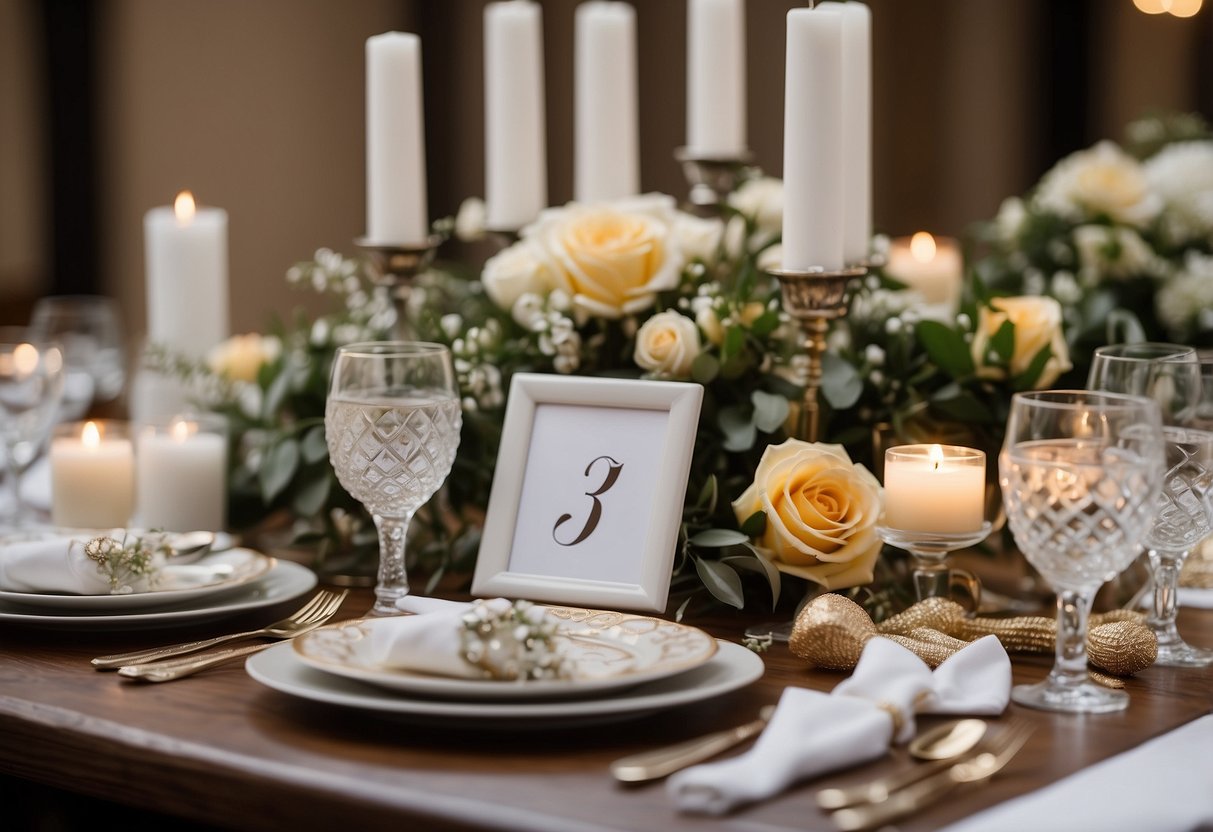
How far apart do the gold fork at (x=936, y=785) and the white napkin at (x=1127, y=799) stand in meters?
0.03

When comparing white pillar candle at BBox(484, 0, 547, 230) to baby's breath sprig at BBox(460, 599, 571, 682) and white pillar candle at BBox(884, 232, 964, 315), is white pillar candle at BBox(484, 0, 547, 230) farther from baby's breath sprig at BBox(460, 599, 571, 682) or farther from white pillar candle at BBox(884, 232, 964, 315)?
baby's breath sprig at BBox(460, 599, 571, 682)

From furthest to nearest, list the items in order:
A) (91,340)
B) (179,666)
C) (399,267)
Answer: (91,340) < (399,267) < (179,666)

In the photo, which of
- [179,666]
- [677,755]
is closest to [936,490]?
[677,755]

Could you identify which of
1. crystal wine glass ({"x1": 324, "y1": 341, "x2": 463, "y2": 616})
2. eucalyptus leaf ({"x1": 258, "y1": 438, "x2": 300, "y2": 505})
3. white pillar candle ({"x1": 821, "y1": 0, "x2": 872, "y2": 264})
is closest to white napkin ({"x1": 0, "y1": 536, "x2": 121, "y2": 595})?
crystal wine glass ({"x1": 324, "y1": 341, "x2": 463, "y2": 616})

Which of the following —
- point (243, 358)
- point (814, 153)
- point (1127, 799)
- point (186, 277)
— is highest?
point (814, 153)

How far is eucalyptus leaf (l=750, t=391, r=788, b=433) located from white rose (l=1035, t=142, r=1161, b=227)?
38.4 inches

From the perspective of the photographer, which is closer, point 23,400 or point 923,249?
point 23,400

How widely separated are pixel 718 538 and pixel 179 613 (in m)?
0.48

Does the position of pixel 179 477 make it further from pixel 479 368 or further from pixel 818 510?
pixel 818 510

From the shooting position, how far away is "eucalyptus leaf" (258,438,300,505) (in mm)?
1612

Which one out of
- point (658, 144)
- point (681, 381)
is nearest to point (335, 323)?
point (681, 381)

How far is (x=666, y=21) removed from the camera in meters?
5.36

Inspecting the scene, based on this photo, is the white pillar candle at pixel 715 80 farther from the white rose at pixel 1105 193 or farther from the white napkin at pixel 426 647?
the white napkin at pixel 426 647

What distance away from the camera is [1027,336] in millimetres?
1481
